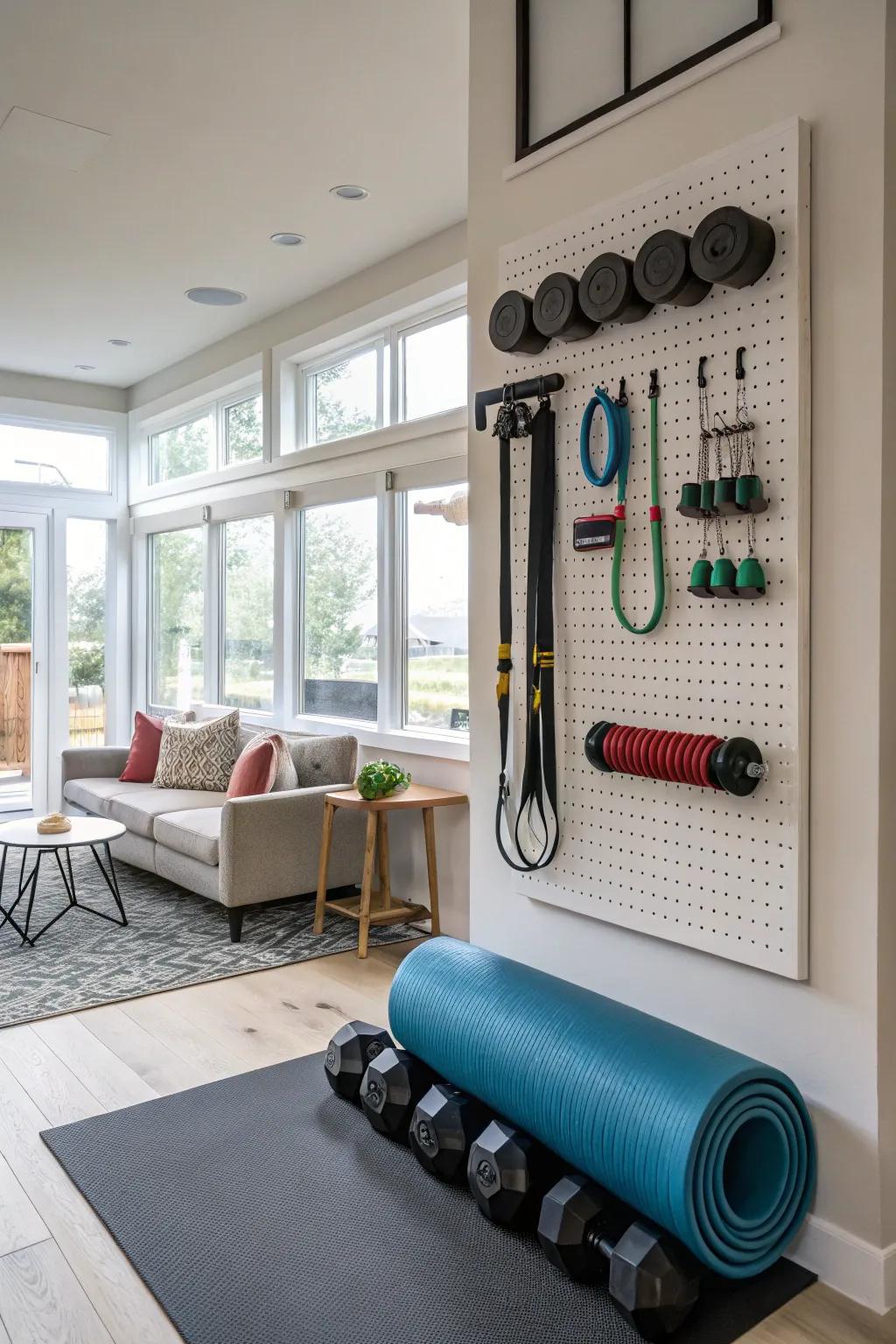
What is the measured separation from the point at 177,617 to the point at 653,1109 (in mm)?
5542

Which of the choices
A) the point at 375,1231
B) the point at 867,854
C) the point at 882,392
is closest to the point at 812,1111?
the point at 867,854

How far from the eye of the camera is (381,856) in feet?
14.2

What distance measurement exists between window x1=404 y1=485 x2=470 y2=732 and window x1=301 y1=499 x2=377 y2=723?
0.27 meters

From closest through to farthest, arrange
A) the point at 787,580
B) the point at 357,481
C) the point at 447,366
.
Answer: the point at 787,580 → the point at 447,366 → the point at 357,481

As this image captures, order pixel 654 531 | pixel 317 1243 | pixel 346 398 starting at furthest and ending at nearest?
pixel 346 398, pixel 654 531, pixel 317 1243

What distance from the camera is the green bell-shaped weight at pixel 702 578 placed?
6.62 ft

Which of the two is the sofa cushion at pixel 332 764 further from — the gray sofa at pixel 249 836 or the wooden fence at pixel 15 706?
the wooden fence at pixel 15 706

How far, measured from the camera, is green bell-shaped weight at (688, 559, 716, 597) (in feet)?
6.62

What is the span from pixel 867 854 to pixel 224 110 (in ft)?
9.84

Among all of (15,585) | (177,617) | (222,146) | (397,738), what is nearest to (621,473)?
(222,146)

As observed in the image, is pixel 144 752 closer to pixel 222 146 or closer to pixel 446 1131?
pixel 222 146

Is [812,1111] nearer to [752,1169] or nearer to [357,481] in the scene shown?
[752,1169]

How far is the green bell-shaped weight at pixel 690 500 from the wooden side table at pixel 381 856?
83.0 inches

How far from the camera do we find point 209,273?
4938 millimetres
